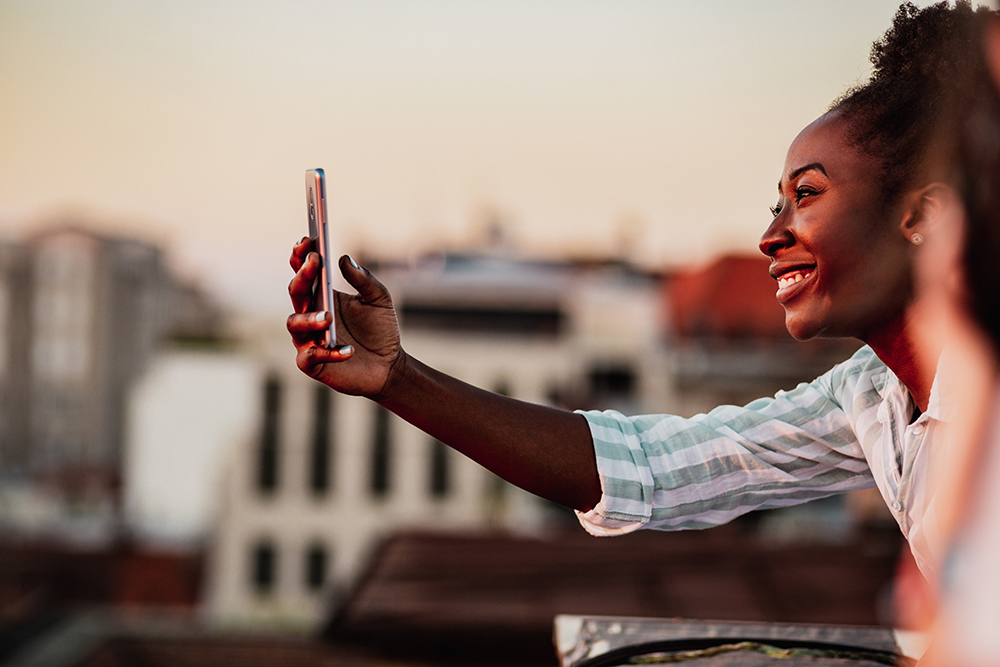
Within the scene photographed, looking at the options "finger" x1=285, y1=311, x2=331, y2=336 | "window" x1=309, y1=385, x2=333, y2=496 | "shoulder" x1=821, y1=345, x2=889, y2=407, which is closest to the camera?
"finger" x1=285, y1=311, x2=331, y2=336

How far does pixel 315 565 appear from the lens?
31500 millimetres

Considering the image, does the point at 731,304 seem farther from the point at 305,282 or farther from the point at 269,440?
the point at 305,282

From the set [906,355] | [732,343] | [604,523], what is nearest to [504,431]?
[604,523]

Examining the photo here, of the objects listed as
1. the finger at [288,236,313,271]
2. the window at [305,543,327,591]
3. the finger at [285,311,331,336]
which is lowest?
the window at [305,543,327,591]

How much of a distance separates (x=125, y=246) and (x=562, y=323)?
26952mm

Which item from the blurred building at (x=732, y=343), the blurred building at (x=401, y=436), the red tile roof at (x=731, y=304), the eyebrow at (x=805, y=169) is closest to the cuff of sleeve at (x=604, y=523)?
the eyebrow at (x=805, y=169)

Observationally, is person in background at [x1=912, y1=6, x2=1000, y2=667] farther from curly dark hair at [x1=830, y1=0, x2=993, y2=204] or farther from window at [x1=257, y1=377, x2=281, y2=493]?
window at [x1=257, y1=377, x2=281, y2=493]

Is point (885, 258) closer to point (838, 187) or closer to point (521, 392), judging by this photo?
point (838, 187)

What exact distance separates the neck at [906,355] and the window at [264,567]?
31.5 m

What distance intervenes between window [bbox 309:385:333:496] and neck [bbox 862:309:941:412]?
3038cm

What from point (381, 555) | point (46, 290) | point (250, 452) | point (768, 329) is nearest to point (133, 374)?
point (46, 290)

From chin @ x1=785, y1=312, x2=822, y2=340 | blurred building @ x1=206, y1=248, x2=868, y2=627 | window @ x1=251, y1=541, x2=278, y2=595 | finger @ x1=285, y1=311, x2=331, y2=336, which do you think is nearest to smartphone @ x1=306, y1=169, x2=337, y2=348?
finger @ x1=285, y1=311, x2=331, y2=336

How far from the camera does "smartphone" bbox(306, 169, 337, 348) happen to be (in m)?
1.10

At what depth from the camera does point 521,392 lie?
30.4m
